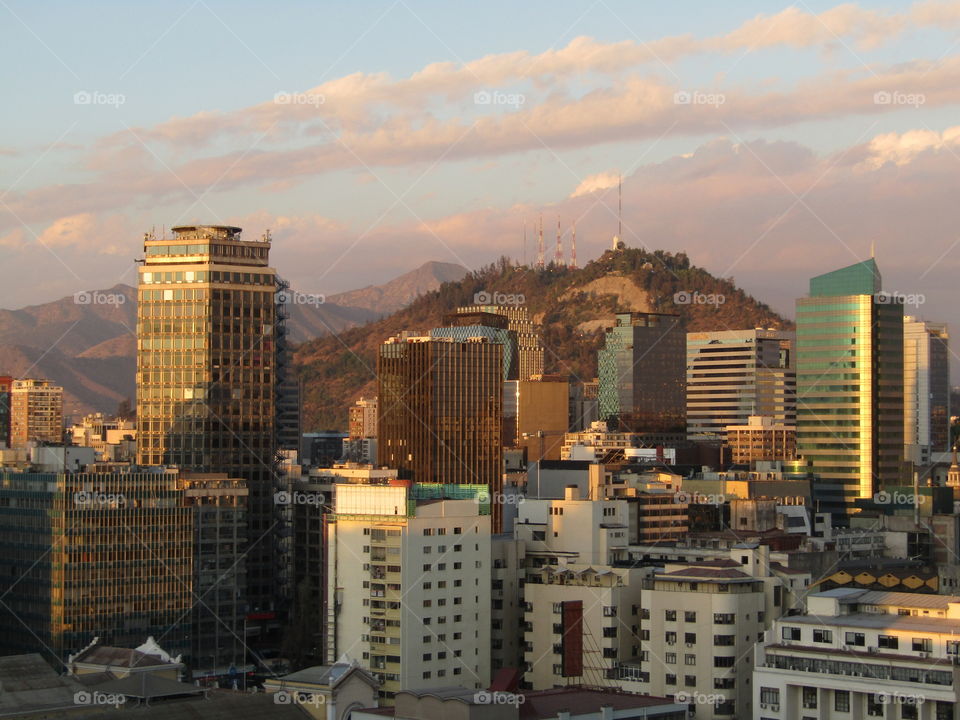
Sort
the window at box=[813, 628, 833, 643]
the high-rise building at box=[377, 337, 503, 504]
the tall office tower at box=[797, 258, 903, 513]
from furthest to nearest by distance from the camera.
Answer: the tall office tower at box=[797, 258, 903, 513] → the high-rise building at box=[377, 337, 503, 504] → the window at box=[813, 628, 833, 643]

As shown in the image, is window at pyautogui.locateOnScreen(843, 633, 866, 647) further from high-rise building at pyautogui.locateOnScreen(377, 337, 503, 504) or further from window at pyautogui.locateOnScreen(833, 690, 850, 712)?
high-rise building at pyautogui.locateOnScreen(377, 337, 503, 504)

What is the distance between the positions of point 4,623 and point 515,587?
33.6 m

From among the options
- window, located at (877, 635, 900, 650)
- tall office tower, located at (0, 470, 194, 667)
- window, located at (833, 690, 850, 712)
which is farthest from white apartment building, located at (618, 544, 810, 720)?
tall office tower, located at (0, 470, 194, 667)

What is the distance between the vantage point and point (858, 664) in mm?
76125

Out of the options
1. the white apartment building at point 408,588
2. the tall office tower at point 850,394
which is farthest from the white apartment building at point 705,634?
the tall office tower at point 850,394

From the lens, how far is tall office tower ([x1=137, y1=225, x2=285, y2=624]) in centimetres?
14600

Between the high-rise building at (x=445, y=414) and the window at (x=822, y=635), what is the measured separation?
89055mm

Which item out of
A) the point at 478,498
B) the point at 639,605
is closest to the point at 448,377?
the point at 478,498

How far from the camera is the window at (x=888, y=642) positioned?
7669cm

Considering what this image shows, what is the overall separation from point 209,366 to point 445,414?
106 ft

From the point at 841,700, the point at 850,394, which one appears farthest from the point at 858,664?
the point at 850,394

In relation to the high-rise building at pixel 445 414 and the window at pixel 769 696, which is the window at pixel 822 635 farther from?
the high-rise building at pixel 445 414

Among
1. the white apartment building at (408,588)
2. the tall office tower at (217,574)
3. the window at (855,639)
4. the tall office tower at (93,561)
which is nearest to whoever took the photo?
the window at (855,639)

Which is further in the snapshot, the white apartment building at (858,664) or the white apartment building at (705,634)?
the white apartment building at (705,634)
